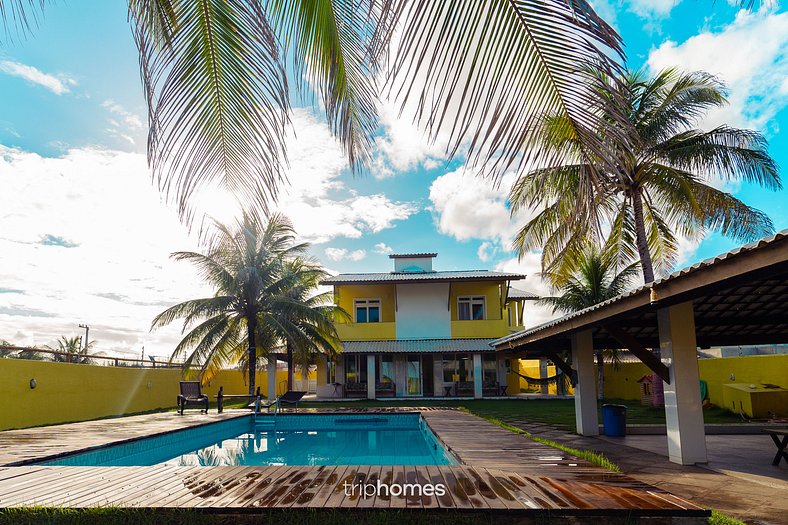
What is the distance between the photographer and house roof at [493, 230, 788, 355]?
437 cm

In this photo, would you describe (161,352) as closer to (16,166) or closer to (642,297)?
(16,166)

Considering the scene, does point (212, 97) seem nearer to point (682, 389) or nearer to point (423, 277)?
point (682, 389)

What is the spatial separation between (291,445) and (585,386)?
631 cm

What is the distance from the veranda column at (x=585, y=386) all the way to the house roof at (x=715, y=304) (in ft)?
1.83

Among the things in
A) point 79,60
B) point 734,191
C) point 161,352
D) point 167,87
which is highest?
point 734,191

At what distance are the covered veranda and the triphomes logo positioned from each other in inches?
126

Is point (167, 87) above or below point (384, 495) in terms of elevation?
above

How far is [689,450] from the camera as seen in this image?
21.3 ft

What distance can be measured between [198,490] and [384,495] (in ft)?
5.48

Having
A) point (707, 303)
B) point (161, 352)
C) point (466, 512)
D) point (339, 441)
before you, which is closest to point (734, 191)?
point (707, 303)

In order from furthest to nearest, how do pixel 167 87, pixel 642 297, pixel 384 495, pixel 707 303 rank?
1. pixel 707 303
2. pixel 642 297
3. pixel 384 495
4. pixel 167 87

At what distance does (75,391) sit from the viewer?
13469 mm

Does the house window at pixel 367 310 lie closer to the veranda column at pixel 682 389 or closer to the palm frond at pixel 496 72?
the veranda column at pixel 682 389

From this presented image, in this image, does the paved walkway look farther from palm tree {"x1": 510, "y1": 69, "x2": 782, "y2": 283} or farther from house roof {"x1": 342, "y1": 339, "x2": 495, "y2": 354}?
house roof {"x1": 342, "y1": 339, "x2": 495, "y2": 354}
